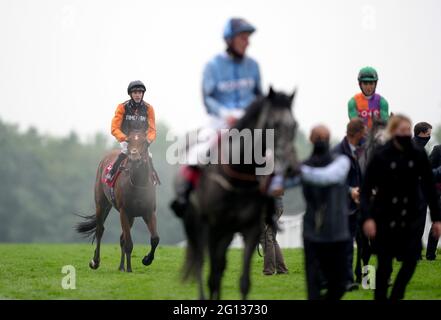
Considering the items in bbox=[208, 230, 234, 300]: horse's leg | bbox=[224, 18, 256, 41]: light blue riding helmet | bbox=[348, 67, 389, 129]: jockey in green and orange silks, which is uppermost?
bbox=[224, 18, 256, 41]: light blue riding helmet

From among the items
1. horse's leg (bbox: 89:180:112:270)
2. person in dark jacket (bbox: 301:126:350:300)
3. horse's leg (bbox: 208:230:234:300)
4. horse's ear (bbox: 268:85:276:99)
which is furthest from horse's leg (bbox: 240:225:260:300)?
horse's leg (bbox: 89:180:112:270)

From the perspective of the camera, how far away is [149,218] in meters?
18.2

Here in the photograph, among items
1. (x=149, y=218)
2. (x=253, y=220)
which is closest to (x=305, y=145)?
(x=149, y=218)

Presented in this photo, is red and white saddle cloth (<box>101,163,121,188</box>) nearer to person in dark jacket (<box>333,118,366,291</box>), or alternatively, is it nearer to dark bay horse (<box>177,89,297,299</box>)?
person in dark jacket (<box>333,118,366,291</box>)

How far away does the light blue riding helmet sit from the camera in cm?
1138

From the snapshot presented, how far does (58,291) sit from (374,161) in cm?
555

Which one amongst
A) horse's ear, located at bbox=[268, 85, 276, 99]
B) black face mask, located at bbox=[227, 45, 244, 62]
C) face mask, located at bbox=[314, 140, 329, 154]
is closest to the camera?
horse's ear, located at bbox=[268, 85, 276, 99]

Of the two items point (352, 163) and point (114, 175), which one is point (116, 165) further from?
point (352, 163)

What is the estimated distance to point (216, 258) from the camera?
454 inches

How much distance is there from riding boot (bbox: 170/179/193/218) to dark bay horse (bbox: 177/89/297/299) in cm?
7

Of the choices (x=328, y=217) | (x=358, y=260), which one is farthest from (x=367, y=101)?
(x=328, y=217)

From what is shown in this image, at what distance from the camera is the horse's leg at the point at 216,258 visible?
1125cm

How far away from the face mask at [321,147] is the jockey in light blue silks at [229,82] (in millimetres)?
908
